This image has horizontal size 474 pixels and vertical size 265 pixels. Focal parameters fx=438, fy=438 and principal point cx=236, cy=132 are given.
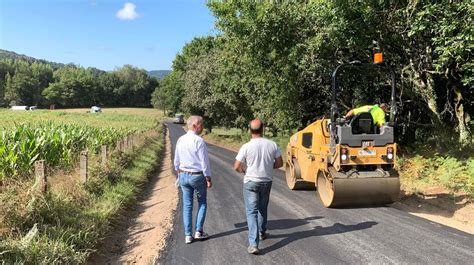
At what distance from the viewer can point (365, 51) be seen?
47.5 ft

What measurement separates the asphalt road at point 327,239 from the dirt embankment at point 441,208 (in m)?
0.49

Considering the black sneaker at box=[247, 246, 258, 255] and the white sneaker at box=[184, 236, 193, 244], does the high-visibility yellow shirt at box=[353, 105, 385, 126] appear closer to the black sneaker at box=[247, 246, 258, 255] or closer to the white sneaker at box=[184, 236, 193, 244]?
the black sneaker at box=[247, 246, 258, 255]

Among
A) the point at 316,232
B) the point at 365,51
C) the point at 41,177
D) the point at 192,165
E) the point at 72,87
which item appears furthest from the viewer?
the point at 72,87

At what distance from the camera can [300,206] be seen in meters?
9.88

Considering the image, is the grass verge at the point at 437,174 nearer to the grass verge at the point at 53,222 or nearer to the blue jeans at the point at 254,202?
the blue jeans at the point at 254,202

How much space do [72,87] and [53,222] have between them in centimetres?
14364

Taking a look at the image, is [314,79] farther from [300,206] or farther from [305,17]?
[300,206]

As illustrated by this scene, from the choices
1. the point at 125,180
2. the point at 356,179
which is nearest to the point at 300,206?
the point at 356,179

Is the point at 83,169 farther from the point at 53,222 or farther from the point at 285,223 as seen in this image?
the point at 285,223

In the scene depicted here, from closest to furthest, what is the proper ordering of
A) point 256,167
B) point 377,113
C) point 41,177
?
point 256,167, point 41,177, point 377,113

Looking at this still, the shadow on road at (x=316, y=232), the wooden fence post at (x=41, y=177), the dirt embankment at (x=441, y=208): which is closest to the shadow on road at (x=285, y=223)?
the shadow on road at (x=316, y=232)

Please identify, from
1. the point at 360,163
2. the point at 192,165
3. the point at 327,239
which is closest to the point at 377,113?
the point at 360,163

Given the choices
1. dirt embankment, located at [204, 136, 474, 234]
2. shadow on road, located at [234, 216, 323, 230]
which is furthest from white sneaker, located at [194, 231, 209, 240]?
dirt embankment, located at [204, 136, 474, 234]

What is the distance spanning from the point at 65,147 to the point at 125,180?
214 centimetres
